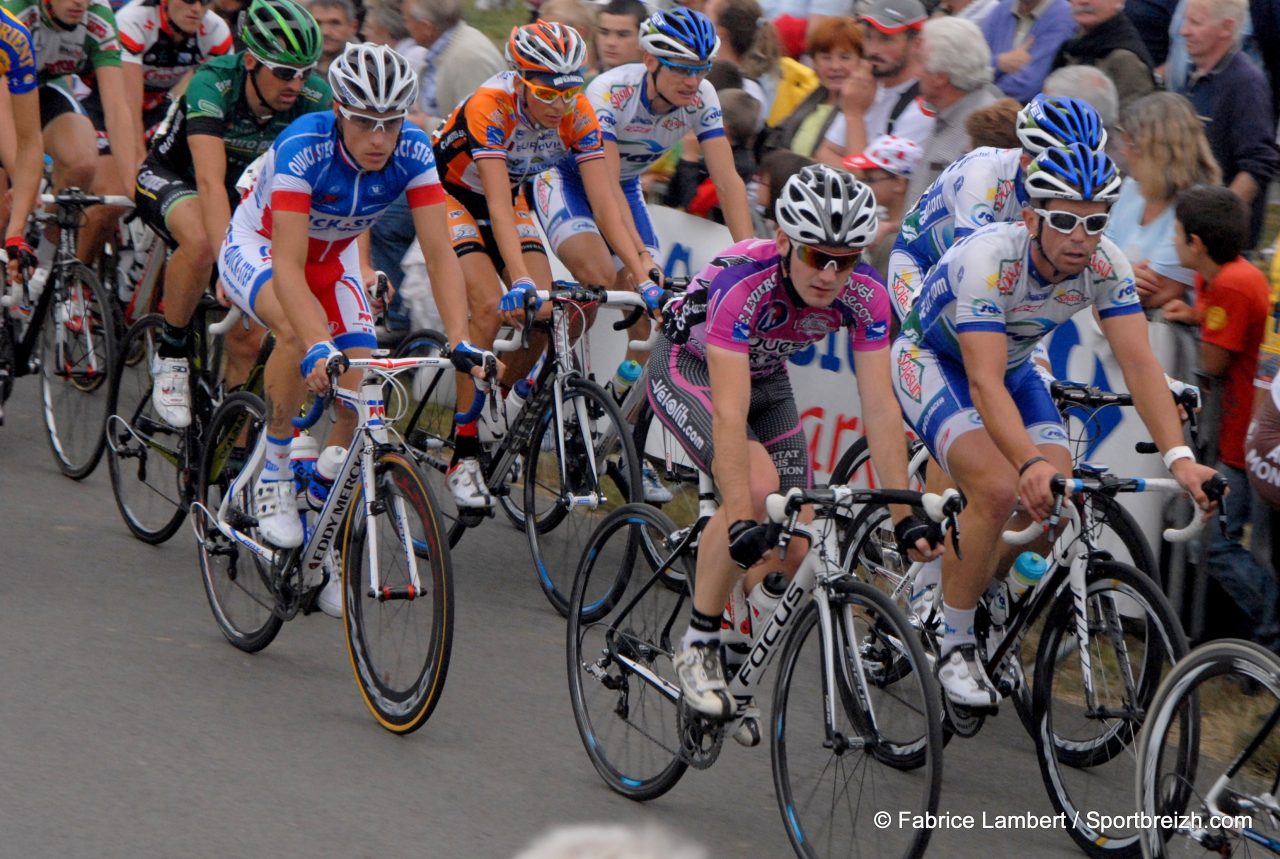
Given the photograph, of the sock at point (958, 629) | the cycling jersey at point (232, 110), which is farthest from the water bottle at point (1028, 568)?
the cycling jersey at point (232, 110)

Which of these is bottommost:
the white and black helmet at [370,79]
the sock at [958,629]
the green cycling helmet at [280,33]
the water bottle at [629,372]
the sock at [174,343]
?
the water bottle at [629,372]

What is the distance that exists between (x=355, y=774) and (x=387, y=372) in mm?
1349

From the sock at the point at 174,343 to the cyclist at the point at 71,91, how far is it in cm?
172

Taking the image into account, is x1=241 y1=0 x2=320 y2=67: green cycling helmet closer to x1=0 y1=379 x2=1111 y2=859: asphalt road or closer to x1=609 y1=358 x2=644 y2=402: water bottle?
x1=609 y1=358 x2=644 y2=402: water bottle

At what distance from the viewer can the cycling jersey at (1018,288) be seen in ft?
17.4

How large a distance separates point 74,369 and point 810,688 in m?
5.31

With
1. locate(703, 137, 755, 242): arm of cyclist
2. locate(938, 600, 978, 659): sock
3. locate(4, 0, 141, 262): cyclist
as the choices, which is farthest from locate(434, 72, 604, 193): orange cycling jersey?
locate(938, 600, 978, 659): sock

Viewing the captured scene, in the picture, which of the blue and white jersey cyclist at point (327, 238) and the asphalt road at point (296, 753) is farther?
the blue and white jersey cyclist at point (327, 238)

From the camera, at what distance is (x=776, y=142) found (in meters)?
9.23

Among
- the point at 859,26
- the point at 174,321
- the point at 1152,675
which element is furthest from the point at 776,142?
the point at 1152,675

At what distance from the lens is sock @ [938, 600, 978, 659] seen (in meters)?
5.39

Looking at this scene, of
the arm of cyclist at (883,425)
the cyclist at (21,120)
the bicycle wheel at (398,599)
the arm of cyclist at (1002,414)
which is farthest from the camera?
the cyclist at (21,120)

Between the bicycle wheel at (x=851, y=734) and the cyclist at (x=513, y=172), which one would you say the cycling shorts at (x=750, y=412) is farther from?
the cyclist at (x=513, y=172)

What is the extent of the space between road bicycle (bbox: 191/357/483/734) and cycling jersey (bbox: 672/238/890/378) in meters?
0.94
